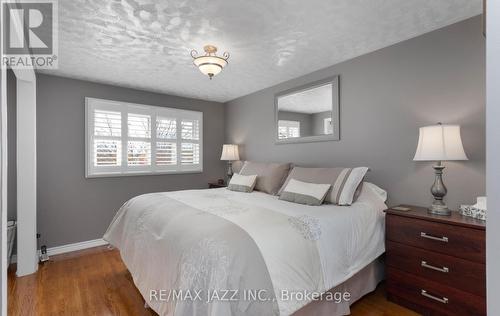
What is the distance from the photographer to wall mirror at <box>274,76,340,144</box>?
3003mm

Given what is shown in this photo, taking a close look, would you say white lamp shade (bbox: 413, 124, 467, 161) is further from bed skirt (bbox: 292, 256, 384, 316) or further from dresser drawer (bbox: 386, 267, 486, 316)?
bed skirt (bbox: 292, 256, 384, 316)

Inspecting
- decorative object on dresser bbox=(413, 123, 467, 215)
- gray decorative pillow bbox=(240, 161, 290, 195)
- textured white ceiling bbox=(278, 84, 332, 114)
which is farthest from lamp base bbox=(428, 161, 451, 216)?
gray decorative pillow bbox=(240, 161, 290, 195)

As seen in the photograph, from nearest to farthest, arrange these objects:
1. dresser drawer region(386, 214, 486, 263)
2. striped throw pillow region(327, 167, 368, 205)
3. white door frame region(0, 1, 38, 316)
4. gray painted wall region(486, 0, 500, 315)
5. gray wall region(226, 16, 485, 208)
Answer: gray painted wall region(486, 0, 500, 315)
dresser drawer region(386, 214, 486, 263)
gray wall region(226, 16, 485, 208)
striped throw pillow region(327, 167, 368, 205)
white door frame region(0, 1, 38, 316)

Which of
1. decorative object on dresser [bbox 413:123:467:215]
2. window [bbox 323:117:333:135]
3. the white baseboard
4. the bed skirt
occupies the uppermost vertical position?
window [bbox 323:117:333:135]

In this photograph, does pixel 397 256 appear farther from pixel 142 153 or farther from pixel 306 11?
pixel 142 153

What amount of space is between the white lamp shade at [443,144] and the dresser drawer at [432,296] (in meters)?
0.96

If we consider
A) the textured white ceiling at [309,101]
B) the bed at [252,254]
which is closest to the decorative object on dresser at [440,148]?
the bed at [252,254]

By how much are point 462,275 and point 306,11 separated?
2.22 m

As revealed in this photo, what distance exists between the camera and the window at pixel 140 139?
3549 millimetres

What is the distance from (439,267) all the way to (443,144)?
3.03 ft

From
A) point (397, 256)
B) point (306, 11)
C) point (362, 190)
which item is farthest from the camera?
point (362, 190)

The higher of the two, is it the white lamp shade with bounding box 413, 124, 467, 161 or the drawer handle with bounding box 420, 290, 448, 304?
the white lamp shade with bounding box 413, 124, 467, 161

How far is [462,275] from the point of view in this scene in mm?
1689

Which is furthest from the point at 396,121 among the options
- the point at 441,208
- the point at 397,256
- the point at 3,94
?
the point at 3,94
